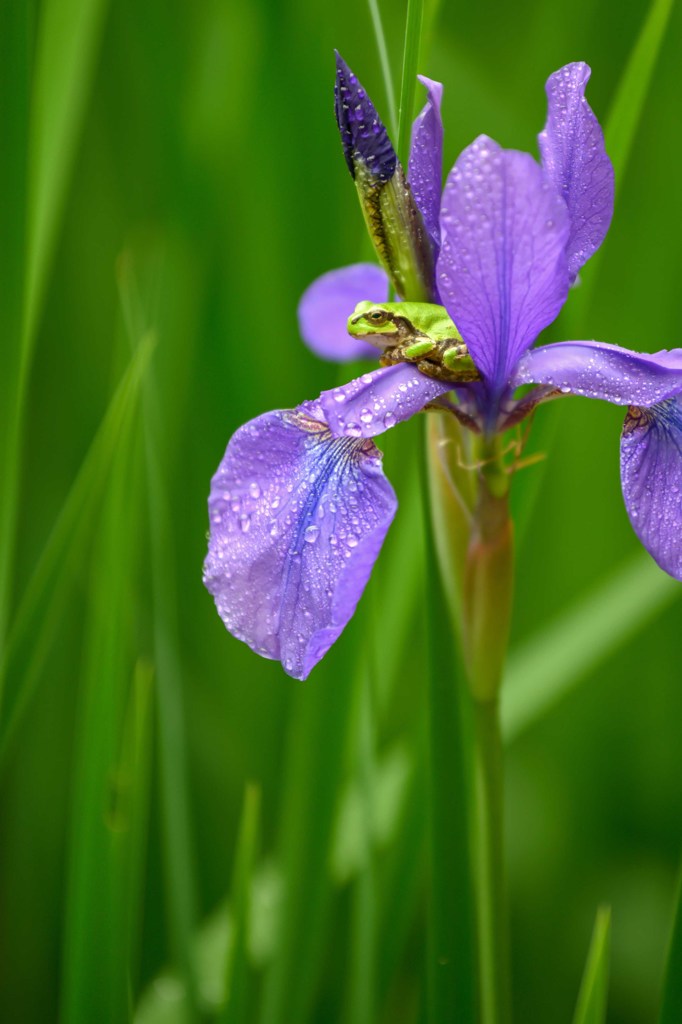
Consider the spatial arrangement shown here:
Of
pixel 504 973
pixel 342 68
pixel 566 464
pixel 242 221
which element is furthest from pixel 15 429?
pixel 566 464

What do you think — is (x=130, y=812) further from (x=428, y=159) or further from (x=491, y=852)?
(x=428, y=159)

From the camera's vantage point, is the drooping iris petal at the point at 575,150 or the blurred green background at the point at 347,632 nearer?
the drooping iris petal at the point at 575,150

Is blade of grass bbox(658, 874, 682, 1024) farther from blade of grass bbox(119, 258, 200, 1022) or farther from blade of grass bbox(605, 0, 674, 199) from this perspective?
blade of grass bbox(605, 0, 674, 199)

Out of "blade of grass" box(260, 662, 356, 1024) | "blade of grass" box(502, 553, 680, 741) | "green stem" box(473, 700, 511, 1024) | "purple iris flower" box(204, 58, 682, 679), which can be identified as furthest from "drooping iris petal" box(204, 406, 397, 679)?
"blade of grass" box(502, 553, 680, 741)

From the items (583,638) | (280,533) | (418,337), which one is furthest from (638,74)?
(583,638)

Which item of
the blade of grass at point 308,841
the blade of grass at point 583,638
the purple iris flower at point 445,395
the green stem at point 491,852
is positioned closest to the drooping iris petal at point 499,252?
the purple iris flower at point 445,395

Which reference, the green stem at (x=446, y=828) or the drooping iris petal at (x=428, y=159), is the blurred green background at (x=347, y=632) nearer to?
the green stem at (x=446, y=828)
